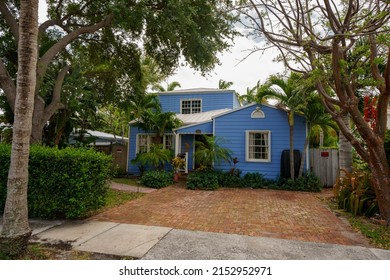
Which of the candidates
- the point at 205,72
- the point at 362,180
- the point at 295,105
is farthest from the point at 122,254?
the point at 295,105

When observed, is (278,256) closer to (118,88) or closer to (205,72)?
(205,72)

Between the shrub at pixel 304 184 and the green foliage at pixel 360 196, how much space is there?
2.97 m

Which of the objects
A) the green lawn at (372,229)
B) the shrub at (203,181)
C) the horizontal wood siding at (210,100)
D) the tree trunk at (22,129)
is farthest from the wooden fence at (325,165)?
the tree trunk at (22,129)

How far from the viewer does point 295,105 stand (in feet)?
31.1

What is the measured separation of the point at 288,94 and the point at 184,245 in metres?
7.92

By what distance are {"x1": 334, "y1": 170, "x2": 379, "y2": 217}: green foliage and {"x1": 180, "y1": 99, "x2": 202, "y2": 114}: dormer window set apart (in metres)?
10.5

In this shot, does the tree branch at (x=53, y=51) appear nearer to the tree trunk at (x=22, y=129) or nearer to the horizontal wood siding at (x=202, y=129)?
the tree trunk at (x=22, y=129)

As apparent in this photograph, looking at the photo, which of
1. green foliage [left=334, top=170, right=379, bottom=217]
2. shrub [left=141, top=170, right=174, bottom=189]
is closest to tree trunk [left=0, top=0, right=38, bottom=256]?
shrub [left=141, top=170, right=174, bottom=189]

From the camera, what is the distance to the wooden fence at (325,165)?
10586 millimetres

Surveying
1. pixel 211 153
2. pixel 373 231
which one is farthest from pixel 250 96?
pixel 373 231

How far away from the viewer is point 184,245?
153 inches

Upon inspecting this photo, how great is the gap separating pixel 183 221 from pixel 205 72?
21.2 feet

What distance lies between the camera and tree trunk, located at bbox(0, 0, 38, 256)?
328 cm

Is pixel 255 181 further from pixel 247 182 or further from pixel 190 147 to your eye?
pixel 190 147
